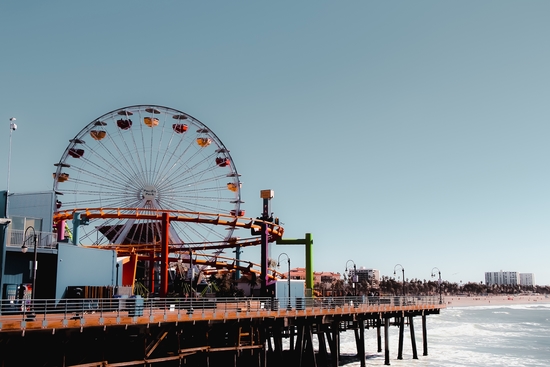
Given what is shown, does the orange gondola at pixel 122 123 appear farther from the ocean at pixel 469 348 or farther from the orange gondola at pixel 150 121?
the ocean at pixel 469 348

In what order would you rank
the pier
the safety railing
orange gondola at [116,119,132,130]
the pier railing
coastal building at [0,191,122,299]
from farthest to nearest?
orange gondola at [116,119,132,130]
the safety railing
coastal building at [0,191,122,299]
the pier
the pier railing

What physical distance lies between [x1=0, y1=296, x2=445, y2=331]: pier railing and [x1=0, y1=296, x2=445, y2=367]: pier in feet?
0.15

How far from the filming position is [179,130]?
6212cm

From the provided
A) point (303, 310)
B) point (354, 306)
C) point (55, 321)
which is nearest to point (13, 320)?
point (55, 321)

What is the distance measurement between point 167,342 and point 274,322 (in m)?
7.53

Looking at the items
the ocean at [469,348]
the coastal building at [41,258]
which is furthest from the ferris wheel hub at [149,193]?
the ocean at [469,348]

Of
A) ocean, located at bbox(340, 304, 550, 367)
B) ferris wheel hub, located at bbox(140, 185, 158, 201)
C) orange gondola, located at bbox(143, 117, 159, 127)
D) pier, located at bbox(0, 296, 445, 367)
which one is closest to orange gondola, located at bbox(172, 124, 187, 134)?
orange gondola, located at bbox(143, 117, 159, 127)

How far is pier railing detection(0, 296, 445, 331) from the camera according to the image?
90.6 feet

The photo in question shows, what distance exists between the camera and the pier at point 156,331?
28.0 meters

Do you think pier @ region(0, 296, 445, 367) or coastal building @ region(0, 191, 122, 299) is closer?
pier @ region(0, 296, 445, 367)

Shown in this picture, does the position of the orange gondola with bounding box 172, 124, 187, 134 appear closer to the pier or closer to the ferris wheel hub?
the ferris wheel hub

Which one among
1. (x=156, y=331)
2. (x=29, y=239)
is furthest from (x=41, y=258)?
(x=156, y=331)

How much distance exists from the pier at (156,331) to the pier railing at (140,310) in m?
0.04

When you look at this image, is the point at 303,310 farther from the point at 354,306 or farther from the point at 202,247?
the point at 202,247
